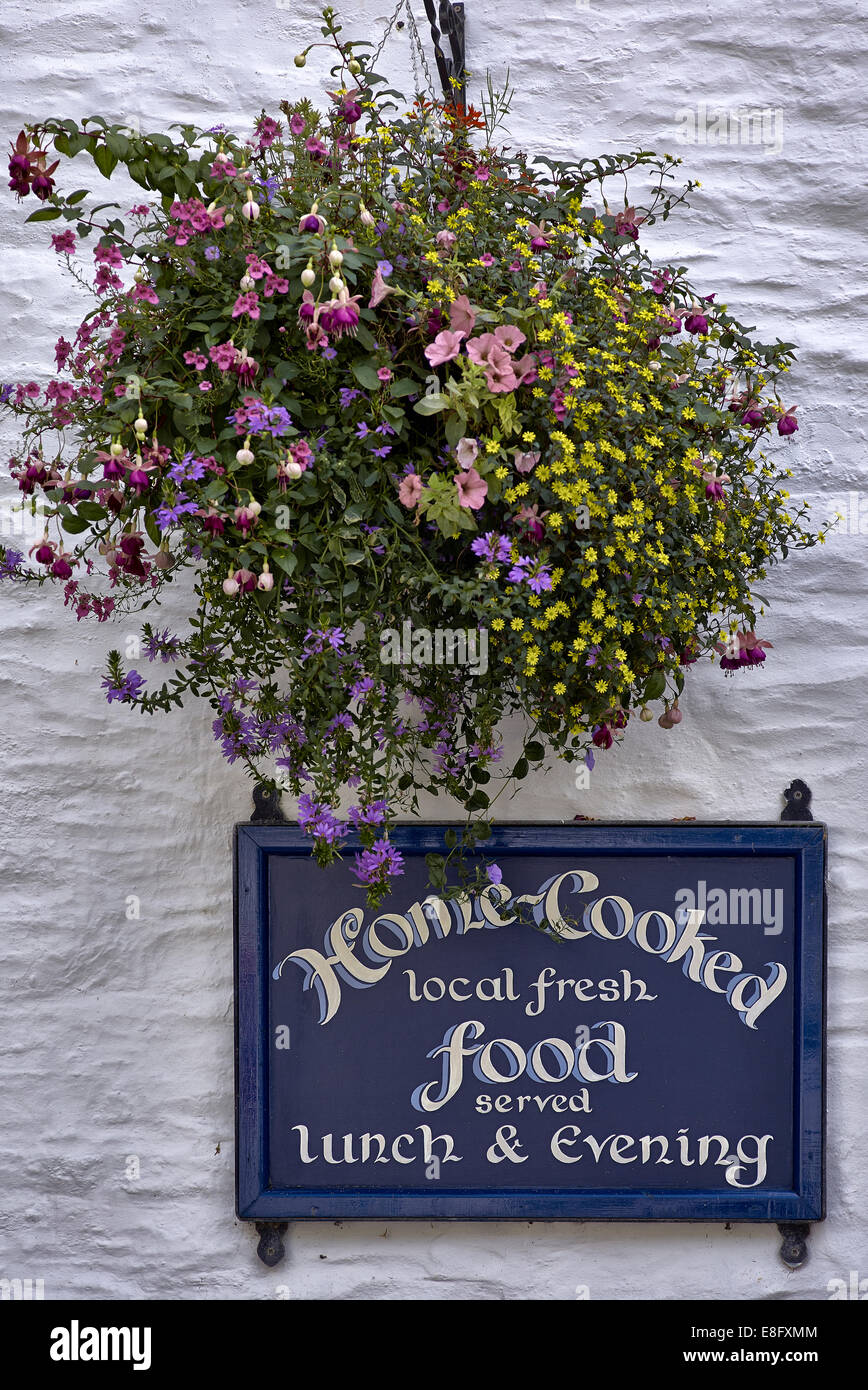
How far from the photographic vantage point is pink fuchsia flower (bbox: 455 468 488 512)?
1304 mm

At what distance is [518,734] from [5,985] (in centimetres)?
97

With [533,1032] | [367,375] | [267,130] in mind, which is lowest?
[533,1032]

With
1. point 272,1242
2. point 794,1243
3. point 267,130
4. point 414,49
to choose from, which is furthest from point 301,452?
point 794,1243

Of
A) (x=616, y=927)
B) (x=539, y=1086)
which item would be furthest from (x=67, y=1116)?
(x=616, y=927)

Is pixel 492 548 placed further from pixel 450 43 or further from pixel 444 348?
pixel 450 43

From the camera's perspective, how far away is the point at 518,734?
1.86 metres

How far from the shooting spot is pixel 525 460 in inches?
52.7

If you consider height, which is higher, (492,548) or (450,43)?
(450,43)

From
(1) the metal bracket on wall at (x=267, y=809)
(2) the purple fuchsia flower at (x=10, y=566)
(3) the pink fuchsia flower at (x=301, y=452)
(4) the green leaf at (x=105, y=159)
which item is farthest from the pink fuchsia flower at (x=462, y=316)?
(1) the metal bracket on wall at (x=267, y=809)

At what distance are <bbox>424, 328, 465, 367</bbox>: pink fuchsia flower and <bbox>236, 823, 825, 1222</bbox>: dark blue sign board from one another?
81 centimetres

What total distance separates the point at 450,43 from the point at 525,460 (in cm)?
100

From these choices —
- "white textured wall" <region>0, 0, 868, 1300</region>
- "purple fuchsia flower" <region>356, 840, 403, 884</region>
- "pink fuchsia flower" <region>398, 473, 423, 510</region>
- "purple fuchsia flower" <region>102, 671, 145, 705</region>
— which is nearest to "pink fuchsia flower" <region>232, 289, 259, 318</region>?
"pink fuchsia flower" <region>398, 473, 423, 510</region>

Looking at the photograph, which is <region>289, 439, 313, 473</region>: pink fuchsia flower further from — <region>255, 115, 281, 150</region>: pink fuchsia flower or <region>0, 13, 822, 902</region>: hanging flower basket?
<region>255, 115, 281, 150</region>: pink fuchsia flower

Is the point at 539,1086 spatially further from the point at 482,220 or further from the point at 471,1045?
the point at 482,220
